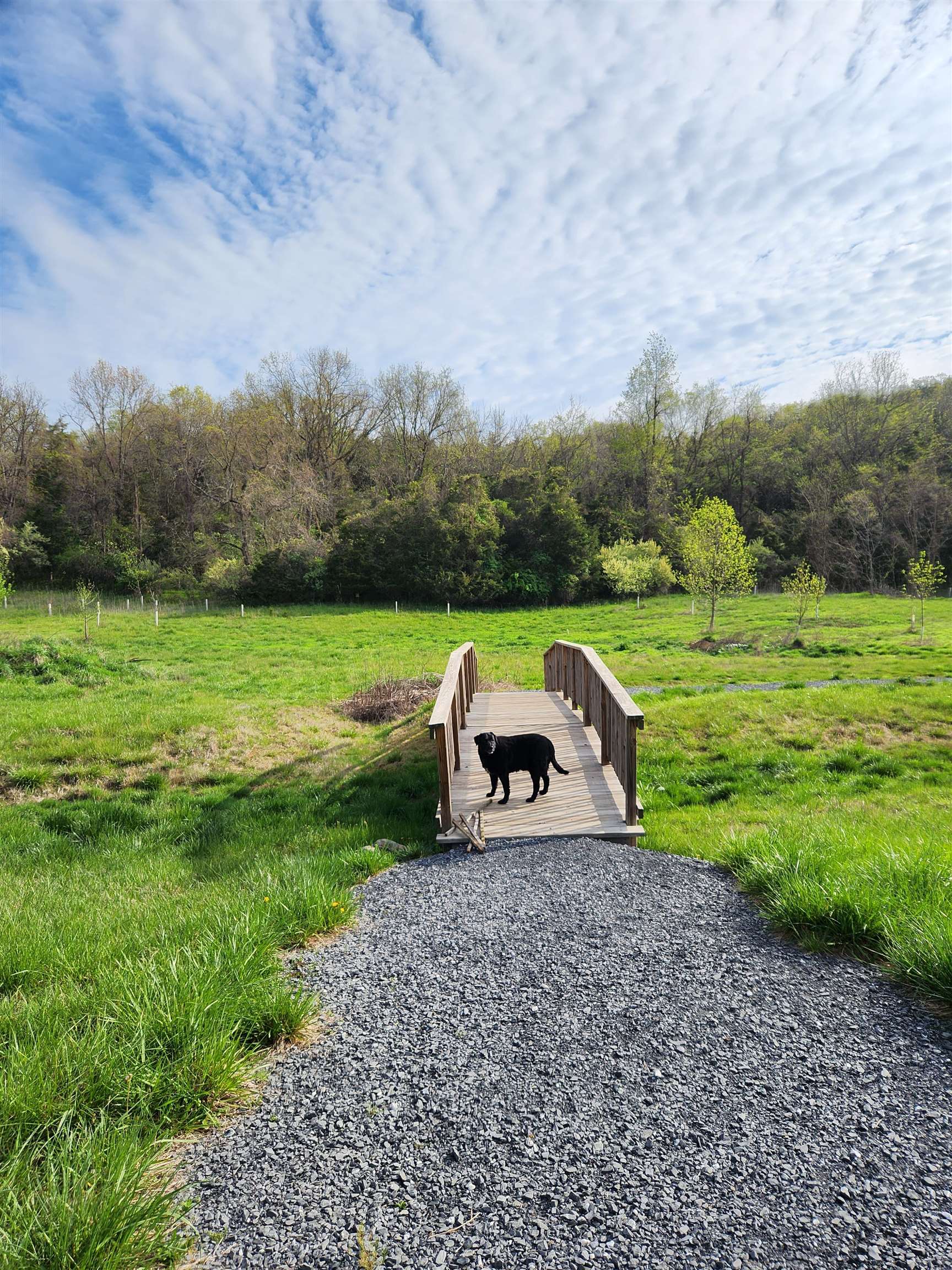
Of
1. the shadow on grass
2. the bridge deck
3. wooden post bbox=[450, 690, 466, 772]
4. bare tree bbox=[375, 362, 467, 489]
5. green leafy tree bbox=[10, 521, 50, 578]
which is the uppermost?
bare tree bbox=[375, 362, 467, 489]

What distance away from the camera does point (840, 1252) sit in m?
1.63

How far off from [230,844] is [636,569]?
30.1m

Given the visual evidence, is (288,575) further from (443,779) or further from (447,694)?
(443,779)

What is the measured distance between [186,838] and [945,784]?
763cm

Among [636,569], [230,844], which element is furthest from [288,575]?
[230,844]

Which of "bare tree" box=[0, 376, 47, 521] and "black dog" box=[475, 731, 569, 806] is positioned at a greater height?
"bare tree" box=[0, 376, 47, 521]

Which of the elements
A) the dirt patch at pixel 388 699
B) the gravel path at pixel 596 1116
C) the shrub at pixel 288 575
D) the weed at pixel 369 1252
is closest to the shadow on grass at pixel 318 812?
the dirt patch at pixel 388 699

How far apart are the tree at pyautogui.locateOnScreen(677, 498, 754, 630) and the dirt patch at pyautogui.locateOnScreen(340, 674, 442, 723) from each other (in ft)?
46.3

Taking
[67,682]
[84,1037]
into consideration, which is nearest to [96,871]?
[84,1037]

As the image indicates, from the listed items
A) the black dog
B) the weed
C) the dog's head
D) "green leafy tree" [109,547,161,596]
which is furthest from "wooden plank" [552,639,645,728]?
"green leafy tree" [109,547,161,596]

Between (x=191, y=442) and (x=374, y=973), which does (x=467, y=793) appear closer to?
(x=374, y=973)

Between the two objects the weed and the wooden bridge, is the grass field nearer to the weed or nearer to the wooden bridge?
the wooden bridge

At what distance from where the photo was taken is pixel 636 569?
1291 inches

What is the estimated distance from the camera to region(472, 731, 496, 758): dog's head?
17.5 feet
